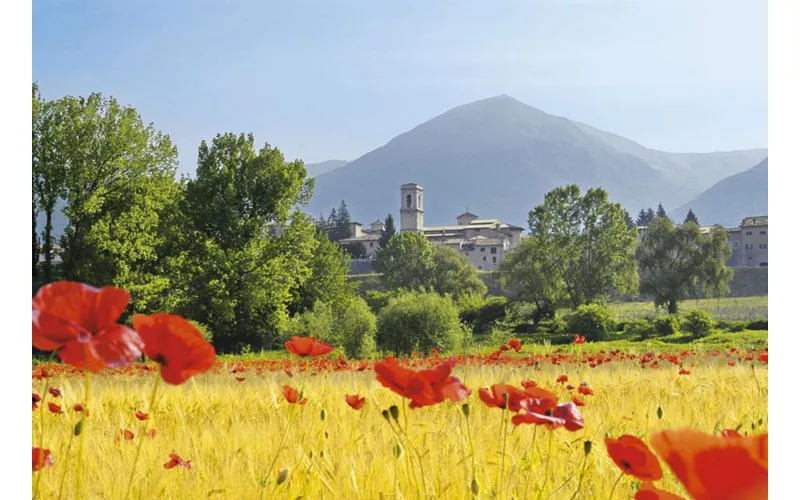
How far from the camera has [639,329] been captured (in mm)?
13227

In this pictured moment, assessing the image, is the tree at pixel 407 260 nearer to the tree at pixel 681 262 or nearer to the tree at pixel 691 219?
Answer: the tree at pixel 681 262

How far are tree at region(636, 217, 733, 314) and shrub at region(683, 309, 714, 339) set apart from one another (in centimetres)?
400

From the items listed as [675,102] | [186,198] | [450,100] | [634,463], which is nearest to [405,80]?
[450,100]

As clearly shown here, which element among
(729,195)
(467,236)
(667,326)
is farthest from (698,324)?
(729,195)

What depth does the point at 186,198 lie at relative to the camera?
7.66 m

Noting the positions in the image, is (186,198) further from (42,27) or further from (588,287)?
(588,287)

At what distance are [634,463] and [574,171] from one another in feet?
417

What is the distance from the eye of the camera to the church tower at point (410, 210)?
56062 mm

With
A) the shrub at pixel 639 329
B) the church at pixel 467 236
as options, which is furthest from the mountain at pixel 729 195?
the shrub at pixel 639 329

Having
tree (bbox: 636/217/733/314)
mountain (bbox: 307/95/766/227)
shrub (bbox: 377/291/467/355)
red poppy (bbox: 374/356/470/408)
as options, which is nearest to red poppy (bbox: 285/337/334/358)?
red poppy (bbox: 374/356/470/408)

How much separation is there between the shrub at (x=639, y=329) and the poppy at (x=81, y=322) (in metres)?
12.8

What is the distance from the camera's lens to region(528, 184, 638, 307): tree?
58.5ft

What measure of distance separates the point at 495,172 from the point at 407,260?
113m

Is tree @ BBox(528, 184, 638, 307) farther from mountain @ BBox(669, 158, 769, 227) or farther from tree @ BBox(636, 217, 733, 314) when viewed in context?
mountain @ BBox(669, 158, 769, 227)
